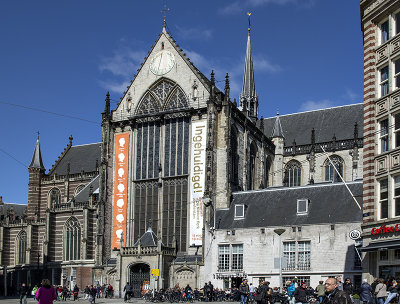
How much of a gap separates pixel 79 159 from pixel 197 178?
29141 millimetres

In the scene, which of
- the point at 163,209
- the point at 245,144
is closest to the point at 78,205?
the point at 163,209

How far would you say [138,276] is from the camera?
47156mm

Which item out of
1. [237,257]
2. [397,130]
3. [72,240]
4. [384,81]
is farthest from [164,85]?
[397,130]

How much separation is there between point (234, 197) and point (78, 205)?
19.5 meters

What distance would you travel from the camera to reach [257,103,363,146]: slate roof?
205 feet

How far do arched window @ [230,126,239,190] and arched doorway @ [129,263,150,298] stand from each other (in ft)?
31.3

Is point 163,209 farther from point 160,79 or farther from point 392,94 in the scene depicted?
point 392,94

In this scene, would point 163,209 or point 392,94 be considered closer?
point 392,94

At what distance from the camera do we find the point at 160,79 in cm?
5238

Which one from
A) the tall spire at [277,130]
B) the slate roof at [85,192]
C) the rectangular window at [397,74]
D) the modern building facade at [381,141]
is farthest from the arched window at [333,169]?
the rectangular window at [397,74]

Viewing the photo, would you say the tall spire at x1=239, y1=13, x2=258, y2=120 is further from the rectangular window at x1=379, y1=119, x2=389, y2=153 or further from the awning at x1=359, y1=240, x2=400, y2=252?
the awning at x1=359, y1=240, x2=400, y2=252

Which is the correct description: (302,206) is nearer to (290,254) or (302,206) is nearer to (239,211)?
(290,254)

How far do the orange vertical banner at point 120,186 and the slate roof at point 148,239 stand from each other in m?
3.30

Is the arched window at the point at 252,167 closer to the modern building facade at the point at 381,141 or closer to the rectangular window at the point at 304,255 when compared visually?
the rectangular window at the point at 304,255
